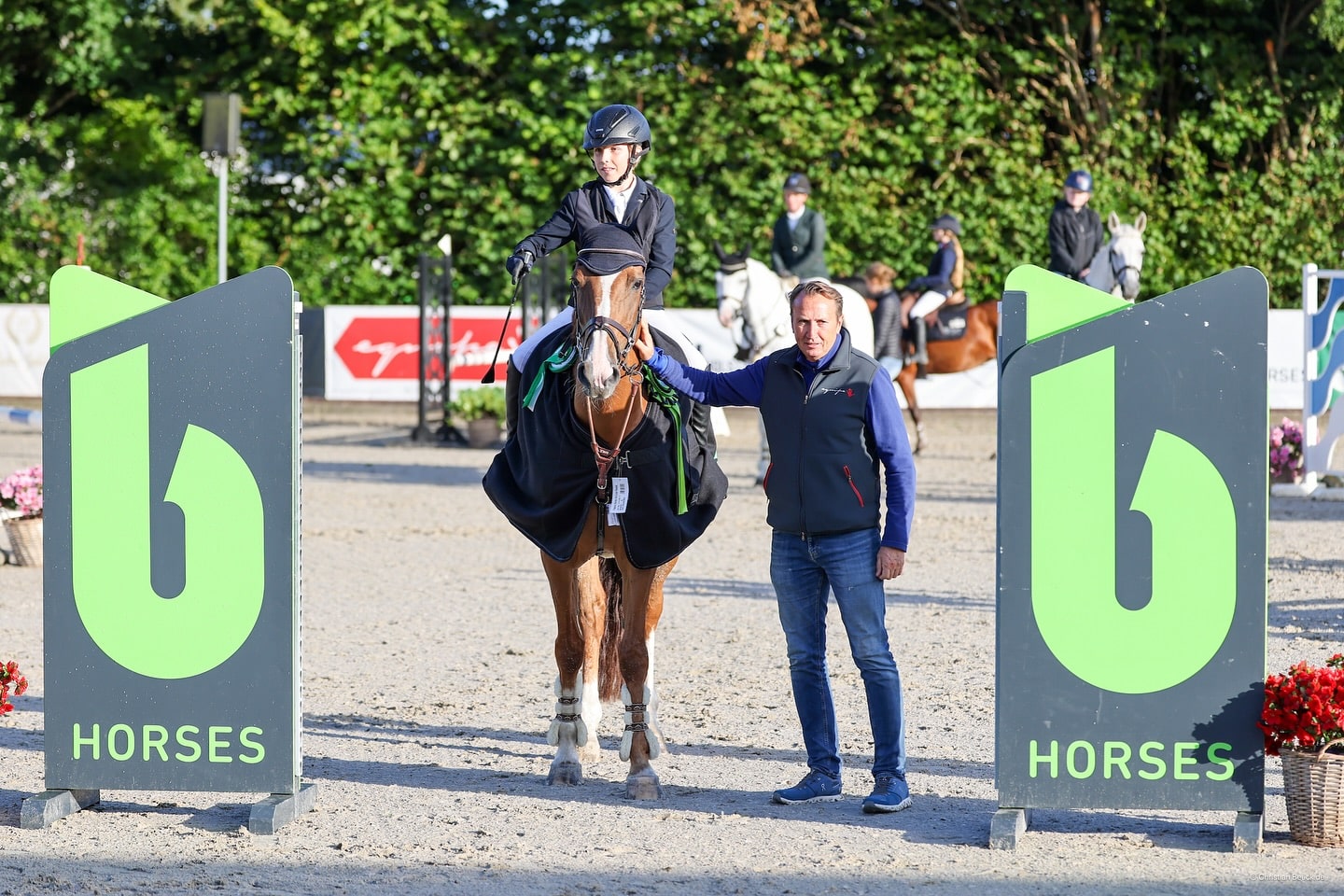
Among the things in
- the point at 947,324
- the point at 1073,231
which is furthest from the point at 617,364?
the point at 947,324

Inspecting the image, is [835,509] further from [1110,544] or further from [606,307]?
[606,307]

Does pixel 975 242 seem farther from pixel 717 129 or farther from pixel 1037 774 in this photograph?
pixel 1037 774

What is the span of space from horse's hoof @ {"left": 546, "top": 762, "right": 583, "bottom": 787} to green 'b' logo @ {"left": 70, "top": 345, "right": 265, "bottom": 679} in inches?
48.5

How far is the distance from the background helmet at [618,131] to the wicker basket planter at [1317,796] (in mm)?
3116

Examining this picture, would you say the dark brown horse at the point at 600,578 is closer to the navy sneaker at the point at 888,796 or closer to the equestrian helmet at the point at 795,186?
the navy sneaker at the point at 888,796

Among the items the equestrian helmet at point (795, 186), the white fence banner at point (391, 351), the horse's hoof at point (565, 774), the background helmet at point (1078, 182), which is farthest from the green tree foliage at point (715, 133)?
the horse's hoof at point (565, 774)

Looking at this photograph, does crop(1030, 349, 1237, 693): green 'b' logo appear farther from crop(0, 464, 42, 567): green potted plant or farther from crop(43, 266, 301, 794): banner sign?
crop(0, 464, 42, 567): green potted plant

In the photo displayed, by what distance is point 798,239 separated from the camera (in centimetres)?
1552

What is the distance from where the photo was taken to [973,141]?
23.1 meters

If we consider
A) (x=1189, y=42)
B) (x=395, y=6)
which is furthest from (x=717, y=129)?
(x=1189, y=42)

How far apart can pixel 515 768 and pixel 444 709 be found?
0.98 meters

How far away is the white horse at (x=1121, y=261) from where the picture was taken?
16.0m

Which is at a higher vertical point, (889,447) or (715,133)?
(715,133)

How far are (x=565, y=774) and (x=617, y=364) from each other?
146cm
